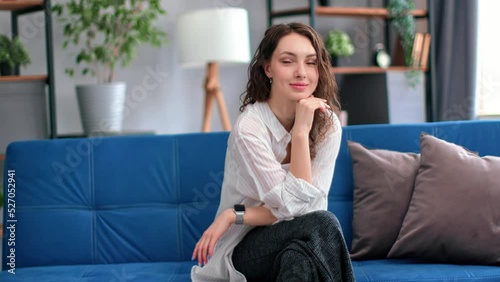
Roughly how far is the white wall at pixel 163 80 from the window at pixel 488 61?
1.38m

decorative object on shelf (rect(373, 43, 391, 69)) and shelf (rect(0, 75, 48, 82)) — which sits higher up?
decorative object on shelf (rect(373, 43, 391, 69))

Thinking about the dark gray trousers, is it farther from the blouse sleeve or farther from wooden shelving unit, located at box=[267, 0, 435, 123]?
wooden shelving unit, located at box=[267, 0, 435, 123]

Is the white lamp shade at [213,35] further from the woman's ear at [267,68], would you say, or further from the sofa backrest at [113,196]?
the woman's ear at [267,68]

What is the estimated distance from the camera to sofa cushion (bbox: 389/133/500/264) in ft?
6.91

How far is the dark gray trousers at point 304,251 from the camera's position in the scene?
5.81ft

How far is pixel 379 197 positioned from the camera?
226 cm

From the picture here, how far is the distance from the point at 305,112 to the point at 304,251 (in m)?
0.41

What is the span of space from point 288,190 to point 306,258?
0.67ft

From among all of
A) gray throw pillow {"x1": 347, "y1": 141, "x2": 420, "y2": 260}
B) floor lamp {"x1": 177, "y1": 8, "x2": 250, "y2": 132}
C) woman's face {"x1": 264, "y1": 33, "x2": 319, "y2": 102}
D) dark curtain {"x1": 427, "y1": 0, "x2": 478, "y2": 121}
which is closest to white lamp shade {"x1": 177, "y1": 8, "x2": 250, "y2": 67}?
floor lamp {"x1": 177, "y1": 8, "x2": 250, "y2": 132}

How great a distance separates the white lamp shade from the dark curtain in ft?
4.46

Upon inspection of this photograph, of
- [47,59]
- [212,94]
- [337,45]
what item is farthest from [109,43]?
[337,45]

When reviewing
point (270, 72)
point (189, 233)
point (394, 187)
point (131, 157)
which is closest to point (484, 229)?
point (394, 187)

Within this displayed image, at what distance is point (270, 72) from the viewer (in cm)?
212

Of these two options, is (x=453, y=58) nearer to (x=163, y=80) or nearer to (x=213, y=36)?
(x=213, y=36)
